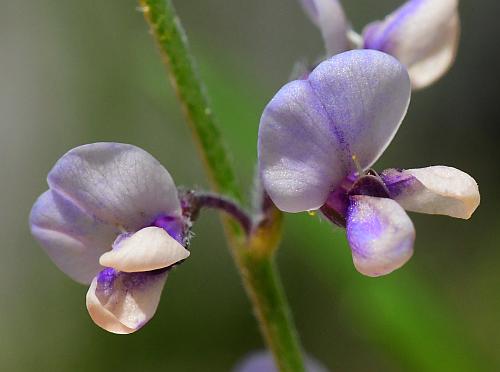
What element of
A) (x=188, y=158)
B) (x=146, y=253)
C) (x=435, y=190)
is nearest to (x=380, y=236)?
(x=435, y=190)

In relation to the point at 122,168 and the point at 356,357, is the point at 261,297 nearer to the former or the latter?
the point at 122,168

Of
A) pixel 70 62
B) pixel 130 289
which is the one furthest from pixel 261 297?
pixel 70 62

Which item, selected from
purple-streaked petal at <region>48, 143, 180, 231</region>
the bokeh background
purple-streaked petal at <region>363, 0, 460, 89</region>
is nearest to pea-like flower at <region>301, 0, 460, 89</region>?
purple-streaked petal at <region>363, 0, 460, 89</region>

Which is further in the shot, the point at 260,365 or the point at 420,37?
the point at 260,365

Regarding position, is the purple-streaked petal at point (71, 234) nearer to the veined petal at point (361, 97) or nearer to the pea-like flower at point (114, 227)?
the pea-like flower at point (114, 227)

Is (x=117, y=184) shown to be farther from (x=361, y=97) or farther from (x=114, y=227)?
(x=361, y=97)

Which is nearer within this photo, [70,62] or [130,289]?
[130,289]
